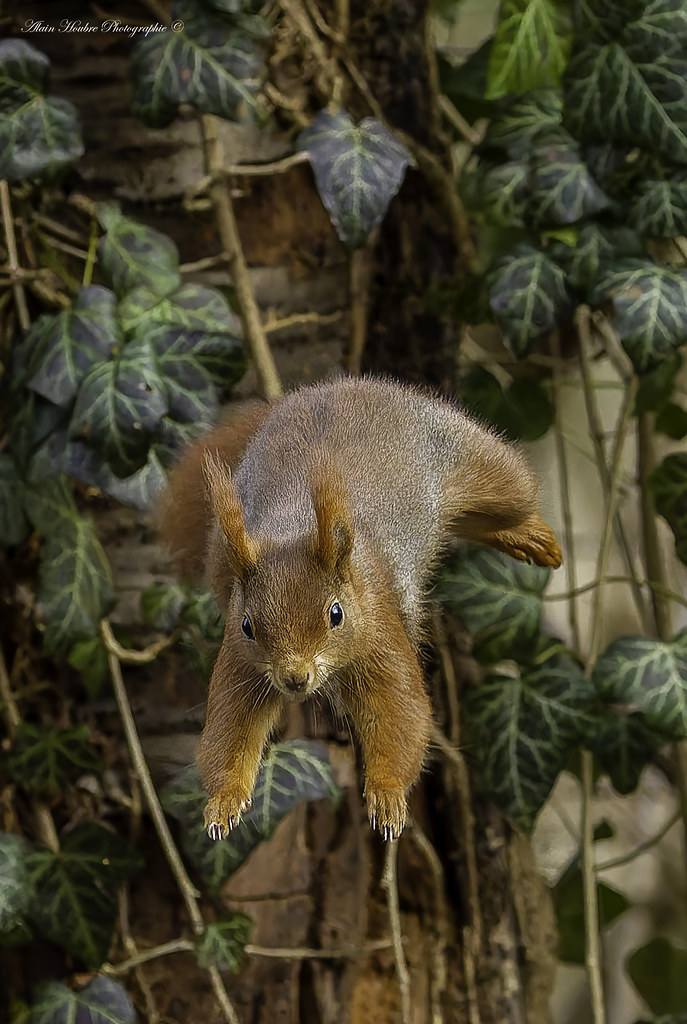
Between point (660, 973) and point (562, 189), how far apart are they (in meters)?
1.32

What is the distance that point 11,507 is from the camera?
1548mm

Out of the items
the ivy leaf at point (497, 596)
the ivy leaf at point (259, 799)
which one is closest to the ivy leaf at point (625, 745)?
the ivy leaf at point (497, 596)

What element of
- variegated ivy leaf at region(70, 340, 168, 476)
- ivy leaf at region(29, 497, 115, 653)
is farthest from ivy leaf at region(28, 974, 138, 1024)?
variegated ivy leaf at region(70, 340, 168, 476)

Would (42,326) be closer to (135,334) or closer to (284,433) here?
(135,334)

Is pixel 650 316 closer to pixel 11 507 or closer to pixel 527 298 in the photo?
pixel 527 298

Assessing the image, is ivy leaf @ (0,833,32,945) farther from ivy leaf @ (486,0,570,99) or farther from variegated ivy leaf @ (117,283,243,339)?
ivy leaf @ (486,0,570,99)

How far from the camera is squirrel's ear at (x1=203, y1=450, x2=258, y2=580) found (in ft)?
2.70

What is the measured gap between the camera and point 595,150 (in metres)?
1.55

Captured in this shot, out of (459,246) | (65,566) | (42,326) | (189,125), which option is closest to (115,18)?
(189,125)

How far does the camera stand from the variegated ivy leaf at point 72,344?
144 centimetres

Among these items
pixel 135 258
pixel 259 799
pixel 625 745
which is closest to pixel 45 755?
pixel 259 799

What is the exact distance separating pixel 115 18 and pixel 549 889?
4.68ft

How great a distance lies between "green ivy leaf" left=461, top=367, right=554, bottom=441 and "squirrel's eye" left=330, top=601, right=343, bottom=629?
951 millimetres

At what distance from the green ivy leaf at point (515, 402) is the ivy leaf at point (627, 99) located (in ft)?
1.27
